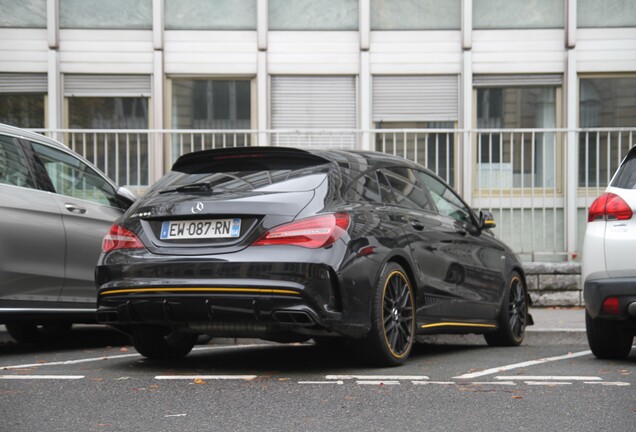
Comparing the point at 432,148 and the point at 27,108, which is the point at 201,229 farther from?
the point at 27,108

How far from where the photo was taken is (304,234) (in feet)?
22.9

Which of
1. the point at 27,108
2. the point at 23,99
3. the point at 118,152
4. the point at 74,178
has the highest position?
the point at 23,99

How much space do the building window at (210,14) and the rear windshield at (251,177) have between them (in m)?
8.71

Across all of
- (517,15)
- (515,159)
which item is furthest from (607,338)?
(517,15)

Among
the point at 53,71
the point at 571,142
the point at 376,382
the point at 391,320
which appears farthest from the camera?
the point at 53,71

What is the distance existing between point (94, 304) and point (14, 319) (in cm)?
87

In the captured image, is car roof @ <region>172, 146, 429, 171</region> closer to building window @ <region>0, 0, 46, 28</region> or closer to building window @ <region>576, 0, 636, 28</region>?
building window @ <region>576, 0, 636, 28</region>

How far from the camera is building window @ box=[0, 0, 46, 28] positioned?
16141mm

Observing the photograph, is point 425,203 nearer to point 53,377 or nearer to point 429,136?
point 53,377

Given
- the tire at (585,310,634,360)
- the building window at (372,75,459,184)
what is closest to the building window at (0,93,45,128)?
the building window at (372,75,459,184)

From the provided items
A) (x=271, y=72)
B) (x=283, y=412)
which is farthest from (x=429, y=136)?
(x=283, y=412)

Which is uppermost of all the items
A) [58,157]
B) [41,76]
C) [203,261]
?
[41,76]

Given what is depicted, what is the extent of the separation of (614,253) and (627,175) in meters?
0.54

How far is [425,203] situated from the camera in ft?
28.4
